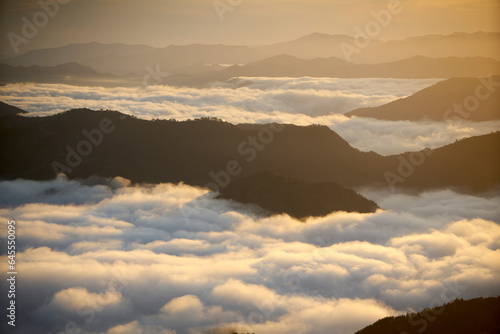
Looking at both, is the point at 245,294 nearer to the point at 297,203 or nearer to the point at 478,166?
the point at 297,203

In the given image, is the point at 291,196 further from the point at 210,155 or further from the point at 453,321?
the point at 453,321

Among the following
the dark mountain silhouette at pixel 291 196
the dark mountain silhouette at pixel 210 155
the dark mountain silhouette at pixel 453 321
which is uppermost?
the dark mountain silhouette at pixel 210 155

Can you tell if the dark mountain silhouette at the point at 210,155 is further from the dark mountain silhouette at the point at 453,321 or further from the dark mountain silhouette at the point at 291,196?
the dark mountain silhouette at the point at 453,321

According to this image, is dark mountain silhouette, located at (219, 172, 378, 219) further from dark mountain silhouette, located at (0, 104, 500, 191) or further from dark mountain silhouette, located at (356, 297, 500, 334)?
dark mountain silhouette, located at (356, 297, 500, 334)

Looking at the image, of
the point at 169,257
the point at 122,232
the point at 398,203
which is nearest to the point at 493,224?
the point at 398,203

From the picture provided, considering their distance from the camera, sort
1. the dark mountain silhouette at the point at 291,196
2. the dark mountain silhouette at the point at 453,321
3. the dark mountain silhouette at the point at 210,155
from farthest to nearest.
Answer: the dark mountain silhouette at the point at 210,155 → the dark mountain silhouette at the point at 291,196 → the dark mountain silhouette at the point at 453,321

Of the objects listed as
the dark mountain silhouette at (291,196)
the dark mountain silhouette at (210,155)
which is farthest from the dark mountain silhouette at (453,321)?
the dark mountain silhouette at (210,155)

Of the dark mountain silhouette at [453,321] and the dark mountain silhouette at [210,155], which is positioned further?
the dark mountain silhouette at [210,155]
